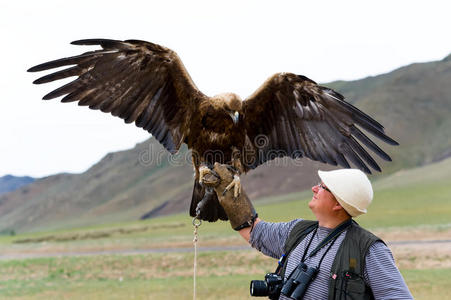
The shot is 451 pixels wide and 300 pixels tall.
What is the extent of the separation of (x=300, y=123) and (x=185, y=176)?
4889 inches

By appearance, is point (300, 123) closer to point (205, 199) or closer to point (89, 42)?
point (205, 199)

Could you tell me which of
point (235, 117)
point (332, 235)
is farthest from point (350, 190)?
point (235, 117)

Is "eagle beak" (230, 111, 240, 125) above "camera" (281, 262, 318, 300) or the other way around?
above

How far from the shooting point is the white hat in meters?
2.79

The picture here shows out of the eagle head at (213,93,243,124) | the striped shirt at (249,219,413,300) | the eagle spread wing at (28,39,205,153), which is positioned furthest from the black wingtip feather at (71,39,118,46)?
the striped shirt at (249,219,413,300)

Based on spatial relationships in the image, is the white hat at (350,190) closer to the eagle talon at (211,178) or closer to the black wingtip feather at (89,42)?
the eagle talon at (211,178)

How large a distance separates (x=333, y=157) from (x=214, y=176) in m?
1.32

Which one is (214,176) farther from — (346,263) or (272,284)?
(346,263)

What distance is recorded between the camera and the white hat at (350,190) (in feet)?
9.14

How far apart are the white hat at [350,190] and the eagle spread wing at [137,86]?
2.19m

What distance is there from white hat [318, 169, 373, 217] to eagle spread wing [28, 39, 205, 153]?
219 cm

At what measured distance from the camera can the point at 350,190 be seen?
279 cm

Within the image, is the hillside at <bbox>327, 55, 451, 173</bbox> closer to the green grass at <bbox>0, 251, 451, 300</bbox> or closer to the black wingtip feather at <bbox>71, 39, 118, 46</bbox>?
the green grass at <bbox>0, 251, 451, 300</bbox>

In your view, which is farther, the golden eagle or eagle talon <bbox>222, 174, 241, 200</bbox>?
the golden eagle
